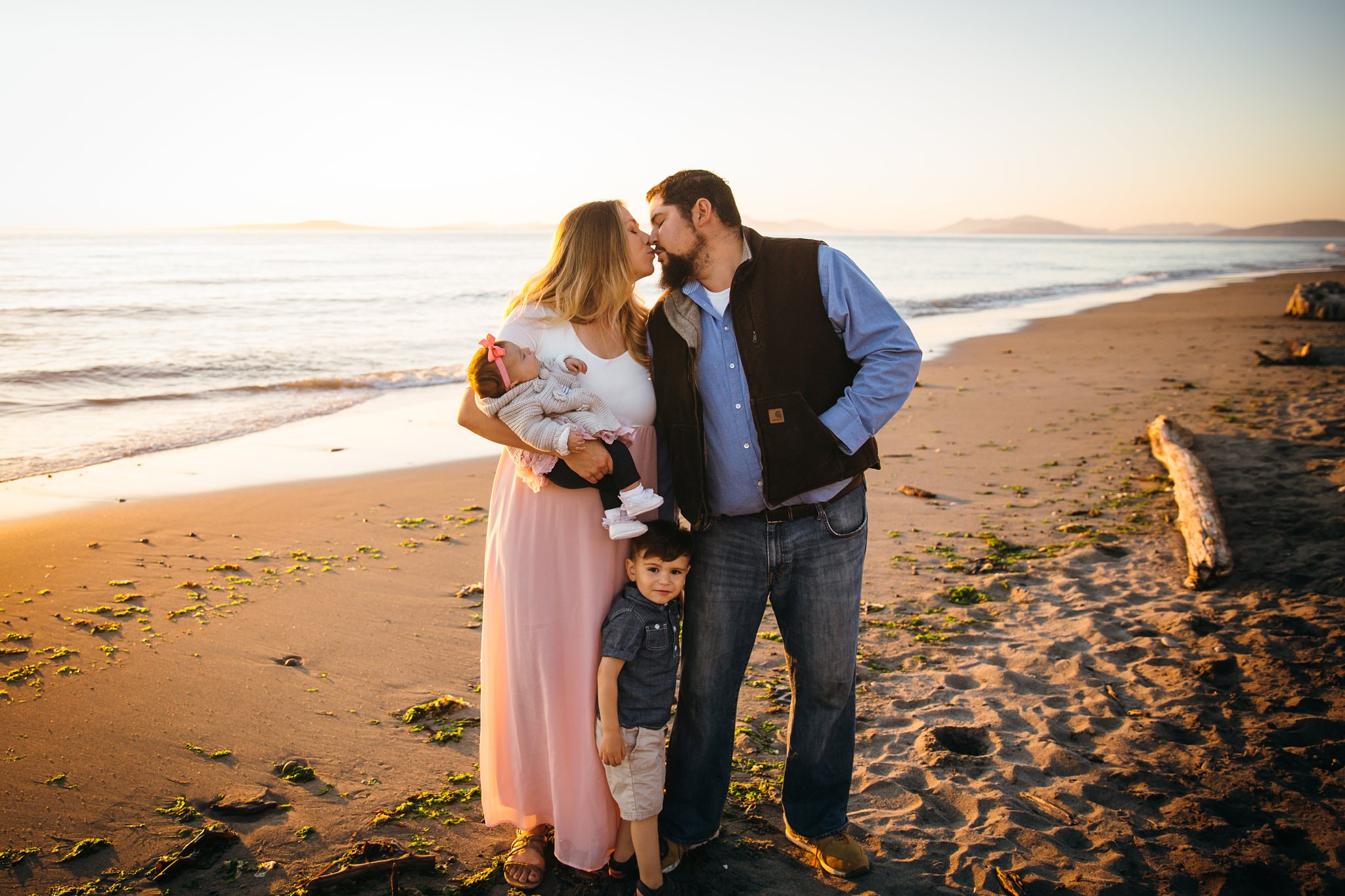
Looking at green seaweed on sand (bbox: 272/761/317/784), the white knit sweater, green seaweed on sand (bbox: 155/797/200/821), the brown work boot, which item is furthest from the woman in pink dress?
green seaweed on sand (bbox: 155/797/200/821)

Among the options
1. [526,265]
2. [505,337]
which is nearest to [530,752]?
[505,337]

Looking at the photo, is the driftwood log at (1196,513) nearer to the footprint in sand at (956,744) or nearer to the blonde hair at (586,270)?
the footprint in sand at (956,744)

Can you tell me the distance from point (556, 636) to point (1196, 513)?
16.3 feet

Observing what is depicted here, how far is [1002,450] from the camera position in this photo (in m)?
8.31

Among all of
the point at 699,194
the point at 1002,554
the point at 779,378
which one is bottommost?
the point at 1002,554

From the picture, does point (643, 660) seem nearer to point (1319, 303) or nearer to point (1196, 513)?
point (1196, 513)

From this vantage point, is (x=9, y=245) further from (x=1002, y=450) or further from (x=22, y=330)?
(x=1002, y=450)

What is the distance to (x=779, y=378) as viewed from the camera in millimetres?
2646

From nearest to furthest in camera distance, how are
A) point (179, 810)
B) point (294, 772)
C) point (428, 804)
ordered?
point (179, 810), point (428, 804), point (294, 772)

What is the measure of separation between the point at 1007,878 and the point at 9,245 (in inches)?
2659

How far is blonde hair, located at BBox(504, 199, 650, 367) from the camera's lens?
277 cm

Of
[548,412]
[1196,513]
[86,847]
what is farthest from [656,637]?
[1196,513]

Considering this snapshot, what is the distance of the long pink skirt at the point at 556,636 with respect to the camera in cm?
276

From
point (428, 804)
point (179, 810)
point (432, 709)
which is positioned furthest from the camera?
point (432, 709)
